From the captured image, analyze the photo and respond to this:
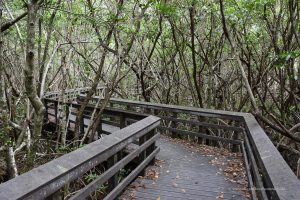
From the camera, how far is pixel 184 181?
17.9ft

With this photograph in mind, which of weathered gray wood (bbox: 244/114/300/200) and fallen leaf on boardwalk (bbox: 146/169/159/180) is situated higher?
weathered gray wood (bbox: 244/114/300/200)

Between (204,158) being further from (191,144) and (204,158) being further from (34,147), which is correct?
(34,147)

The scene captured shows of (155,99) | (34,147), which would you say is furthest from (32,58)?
(155,99)

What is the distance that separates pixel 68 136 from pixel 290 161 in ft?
27.3

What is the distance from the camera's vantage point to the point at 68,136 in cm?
1045

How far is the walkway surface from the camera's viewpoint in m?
4.82

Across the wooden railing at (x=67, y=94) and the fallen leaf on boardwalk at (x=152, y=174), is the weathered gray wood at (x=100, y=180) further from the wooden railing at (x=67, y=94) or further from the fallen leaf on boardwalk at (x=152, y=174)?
the wooden railing at (x=67, y=94)

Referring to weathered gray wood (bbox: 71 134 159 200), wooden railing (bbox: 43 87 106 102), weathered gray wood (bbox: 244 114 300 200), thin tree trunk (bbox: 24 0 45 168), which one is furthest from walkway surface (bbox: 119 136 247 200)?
wooden railing (bbox: 43 87 106 102)

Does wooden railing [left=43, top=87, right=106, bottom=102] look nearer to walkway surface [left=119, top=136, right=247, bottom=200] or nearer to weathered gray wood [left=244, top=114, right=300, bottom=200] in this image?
walkway surface [left=119, top=136, right=247, bottom=200]

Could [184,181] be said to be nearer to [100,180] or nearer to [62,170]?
[100,180]

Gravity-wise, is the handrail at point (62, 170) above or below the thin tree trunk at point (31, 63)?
below

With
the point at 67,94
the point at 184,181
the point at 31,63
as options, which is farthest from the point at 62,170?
the point at 67,94

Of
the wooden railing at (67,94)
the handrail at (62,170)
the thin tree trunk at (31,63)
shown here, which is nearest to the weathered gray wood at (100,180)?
the handrail at (62,170)

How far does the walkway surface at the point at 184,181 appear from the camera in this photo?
4.82 m
